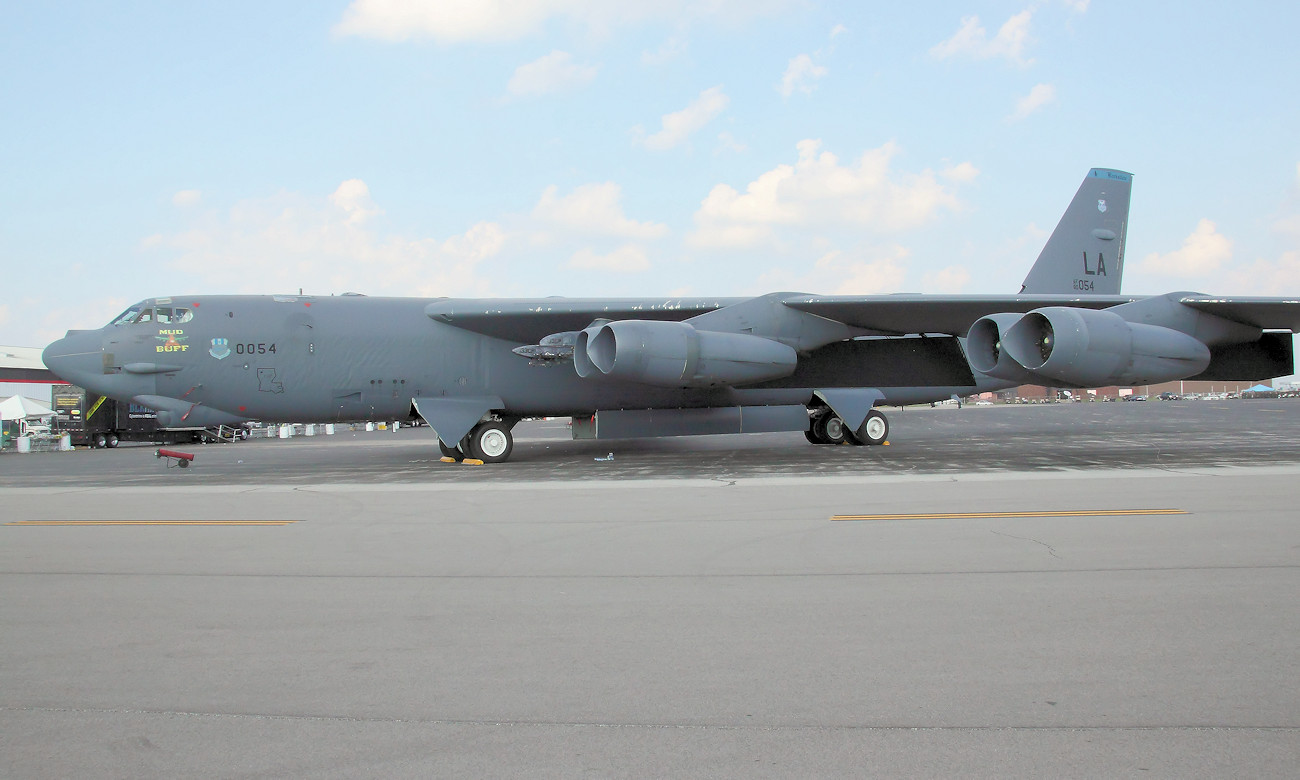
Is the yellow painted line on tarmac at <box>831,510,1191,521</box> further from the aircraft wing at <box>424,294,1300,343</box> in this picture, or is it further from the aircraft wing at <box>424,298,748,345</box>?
the aircraft wing at <box>424,298,748,345</box>

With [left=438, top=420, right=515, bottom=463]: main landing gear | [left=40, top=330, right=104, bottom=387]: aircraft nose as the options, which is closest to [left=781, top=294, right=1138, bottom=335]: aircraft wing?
[left=438, top=420, right=515, bottom=463]: main landing gear

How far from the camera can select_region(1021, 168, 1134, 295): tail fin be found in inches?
754

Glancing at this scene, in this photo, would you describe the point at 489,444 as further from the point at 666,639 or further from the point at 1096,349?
the point at 666,639

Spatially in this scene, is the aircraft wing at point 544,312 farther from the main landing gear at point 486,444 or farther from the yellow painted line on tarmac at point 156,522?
the yellow painted line on tarmac at point 156,522

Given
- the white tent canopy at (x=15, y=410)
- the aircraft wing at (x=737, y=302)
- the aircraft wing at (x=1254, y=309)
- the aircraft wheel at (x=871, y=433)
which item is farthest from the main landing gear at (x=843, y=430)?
the white tent canopy at (x=15, y=410)

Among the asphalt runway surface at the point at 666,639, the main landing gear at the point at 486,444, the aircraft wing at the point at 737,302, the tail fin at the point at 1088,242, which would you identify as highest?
the tail fin at the point at 1088,242

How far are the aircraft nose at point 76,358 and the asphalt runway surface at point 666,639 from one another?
6.90 metres

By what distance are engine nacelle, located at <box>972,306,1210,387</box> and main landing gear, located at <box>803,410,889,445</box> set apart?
577 centimetres

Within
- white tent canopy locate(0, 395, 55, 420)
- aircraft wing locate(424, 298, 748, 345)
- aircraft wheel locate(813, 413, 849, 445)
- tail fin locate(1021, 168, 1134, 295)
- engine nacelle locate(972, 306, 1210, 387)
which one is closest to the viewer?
engine nacelle locate(972, 306, 1210, 387)

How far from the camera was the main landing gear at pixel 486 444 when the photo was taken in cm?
1581

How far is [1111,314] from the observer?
42.3 feet

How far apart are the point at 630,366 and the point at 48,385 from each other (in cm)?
5262

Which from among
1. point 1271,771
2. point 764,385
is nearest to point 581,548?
point 1271,771

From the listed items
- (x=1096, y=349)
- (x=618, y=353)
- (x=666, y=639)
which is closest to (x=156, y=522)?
(x=666, y=639)
